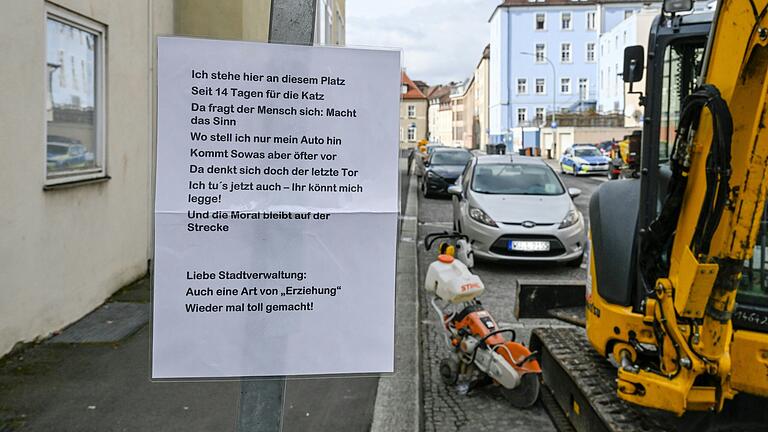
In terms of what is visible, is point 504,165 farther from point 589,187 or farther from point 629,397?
point 589,187

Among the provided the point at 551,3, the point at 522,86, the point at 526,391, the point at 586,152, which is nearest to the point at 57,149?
the point at 526,391

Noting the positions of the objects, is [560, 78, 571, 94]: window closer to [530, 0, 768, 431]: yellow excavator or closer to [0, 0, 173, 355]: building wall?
[0, 0, 173, 355]: building wall

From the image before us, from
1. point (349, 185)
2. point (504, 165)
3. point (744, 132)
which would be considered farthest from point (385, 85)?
point (504, 165)

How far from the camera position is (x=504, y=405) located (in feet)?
18.1

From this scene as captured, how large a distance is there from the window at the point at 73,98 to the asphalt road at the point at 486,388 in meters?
3.92

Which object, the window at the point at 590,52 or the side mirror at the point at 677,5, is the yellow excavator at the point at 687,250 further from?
the window at the point at 590,52

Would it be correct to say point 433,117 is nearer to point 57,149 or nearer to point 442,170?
point 442,170

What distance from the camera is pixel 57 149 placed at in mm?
7215

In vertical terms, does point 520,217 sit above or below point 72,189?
below

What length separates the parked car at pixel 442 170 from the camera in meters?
24.7

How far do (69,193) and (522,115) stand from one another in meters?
81.1

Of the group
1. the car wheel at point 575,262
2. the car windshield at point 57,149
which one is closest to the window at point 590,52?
the car wheel at point 575,262

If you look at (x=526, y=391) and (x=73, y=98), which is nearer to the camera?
(x=526, y=391)

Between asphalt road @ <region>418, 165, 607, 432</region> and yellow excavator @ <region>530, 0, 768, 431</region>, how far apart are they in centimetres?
54
